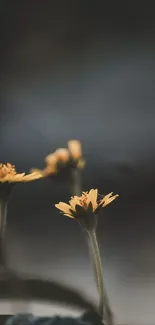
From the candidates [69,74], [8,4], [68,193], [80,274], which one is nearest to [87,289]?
[80,274]

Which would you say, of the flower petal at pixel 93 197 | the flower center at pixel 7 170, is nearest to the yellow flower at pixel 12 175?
the flower center at pixel 7 170

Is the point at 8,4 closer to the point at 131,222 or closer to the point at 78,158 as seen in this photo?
the point at 78,158

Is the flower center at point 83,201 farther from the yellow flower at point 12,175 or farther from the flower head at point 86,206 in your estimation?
the yellow flower at point 12,175

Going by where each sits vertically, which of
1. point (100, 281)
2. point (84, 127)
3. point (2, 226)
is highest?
point (84, 127)

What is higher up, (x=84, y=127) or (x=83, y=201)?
(x=84, y=127)

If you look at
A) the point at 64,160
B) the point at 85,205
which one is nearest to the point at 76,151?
the point at 64,160

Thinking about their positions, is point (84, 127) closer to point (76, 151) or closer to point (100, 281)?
point (76, 151)

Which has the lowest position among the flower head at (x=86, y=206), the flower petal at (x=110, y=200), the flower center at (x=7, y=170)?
Result: the flower head at (x=86, y=206)
